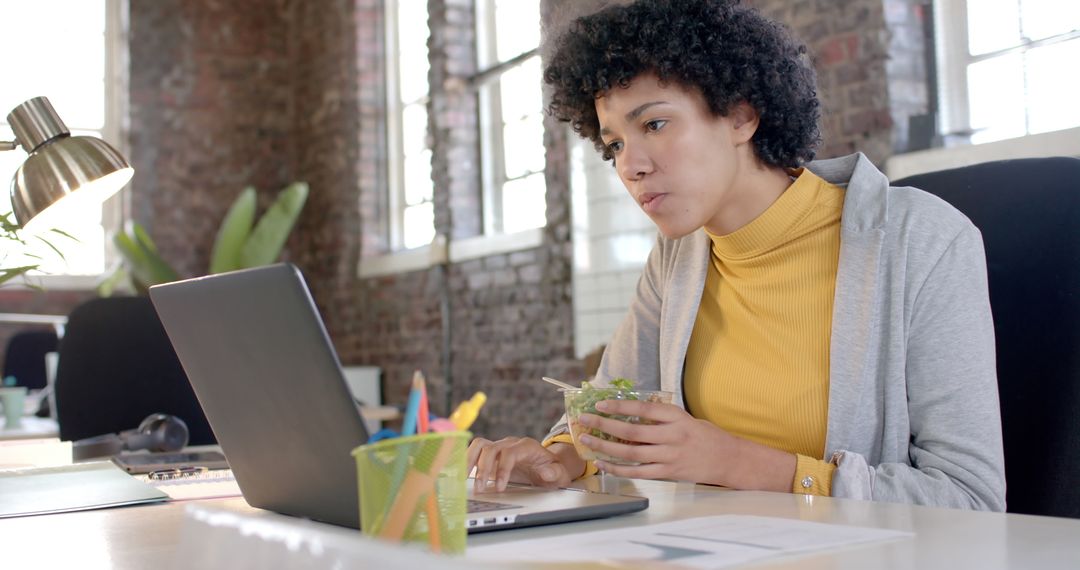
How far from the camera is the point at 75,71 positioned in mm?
7320

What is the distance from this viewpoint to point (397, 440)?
703 mm

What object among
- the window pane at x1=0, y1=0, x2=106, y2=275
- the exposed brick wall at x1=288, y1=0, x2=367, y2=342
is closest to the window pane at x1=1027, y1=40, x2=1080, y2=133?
the exposed brick wall at x1=288, y1=0, x2=367, y2=342

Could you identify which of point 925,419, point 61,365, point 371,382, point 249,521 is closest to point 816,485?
point 925,419

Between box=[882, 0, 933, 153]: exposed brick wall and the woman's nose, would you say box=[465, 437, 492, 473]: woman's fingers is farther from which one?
box=[882, 0, 933, 153]: exposed brick wall

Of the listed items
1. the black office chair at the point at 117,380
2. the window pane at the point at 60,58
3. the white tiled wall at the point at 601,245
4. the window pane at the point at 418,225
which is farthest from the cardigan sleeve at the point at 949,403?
the window pane at the point at 60,58

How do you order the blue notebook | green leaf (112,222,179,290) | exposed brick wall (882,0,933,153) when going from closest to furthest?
the blue notebook, exposed brick wall (882,0,933,153), green leaf (112,222,179,290)

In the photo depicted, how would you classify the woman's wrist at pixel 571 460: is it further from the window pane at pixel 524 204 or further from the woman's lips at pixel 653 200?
the window pane at pixel 524 204

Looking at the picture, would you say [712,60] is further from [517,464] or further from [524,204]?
[524,204]

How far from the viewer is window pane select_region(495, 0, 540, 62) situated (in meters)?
5.73

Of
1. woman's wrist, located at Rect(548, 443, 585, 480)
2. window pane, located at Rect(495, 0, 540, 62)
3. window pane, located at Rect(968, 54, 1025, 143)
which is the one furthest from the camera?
window pane, located at Rect(495, 0, 540, 62)

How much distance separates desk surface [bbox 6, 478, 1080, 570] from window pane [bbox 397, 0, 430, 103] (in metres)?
5.51

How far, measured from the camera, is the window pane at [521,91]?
18.6 feet

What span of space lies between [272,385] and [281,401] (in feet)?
0.06

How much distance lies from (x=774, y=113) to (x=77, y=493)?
1.18 metres
